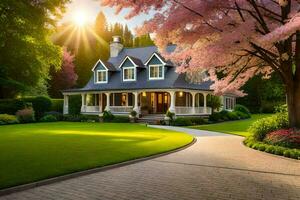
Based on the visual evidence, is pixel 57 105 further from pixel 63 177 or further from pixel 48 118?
pixel 63 177

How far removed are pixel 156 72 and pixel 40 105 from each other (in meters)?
12.9

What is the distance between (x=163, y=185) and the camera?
7.97 meters

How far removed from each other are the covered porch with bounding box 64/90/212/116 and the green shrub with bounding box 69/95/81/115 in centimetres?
47

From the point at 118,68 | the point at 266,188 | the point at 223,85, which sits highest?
the point at 118,68

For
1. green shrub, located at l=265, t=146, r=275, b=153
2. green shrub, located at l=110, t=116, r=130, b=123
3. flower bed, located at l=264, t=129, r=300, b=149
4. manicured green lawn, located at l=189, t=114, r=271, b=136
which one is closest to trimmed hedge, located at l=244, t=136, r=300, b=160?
green shrub, located at l=265, t=146, r=275, b=153

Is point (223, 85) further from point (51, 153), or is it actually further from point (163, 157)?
point (51, 153)

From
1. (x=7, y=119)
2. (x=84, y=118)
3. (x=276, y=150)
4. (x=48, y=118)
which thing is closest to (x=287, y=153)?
(x=276, y=150)

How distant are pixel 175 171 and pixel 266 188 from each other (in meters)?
2.67

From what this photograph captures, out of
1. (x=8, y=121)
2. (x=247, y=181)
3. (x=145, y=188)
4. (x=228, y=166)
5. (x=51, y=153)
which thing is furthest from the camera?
(x=8, y=121)

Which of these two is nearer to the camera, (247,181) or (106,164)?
(247,181)

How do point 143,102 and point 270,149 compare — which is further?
point 143,102

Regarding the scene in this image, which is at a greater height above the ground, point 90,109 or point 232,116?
point 90,109

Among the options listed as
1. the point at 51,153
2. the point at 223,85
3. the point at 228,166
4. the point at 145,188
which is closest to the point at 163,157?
the point at 228,166

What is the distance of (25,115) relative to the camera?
108 feet
